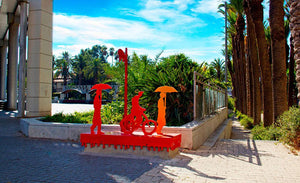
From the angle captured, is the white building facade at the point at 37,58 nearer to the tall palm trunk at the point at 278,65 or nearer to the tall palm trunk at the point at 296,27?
the tall palm trunk at the point at 278,65

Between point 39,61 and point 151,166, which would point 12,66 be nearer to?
point 39,61

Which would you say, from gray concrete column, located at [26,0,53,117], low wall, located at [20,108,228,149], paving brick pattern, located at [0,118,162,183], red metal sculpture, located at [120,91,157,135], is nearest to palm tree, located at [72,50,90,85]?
gray concrete column, located at [26,0,53,117]

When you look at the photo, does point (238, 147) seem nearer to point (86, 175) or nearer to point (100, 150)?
point (100, 150)

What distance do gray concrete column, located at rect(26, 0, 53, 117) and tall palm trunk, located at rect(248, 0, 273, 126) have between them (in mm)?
11400

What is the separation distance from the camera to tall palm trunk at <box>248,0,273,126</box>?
13.4 m

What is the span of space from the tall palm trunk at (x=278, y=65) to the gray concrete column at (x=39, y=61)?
38.7ft

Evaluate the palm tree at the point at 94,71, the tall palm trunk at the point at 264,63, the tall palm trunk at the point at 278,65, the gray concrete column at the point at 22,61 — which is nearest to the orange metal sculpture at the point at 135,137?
the tall palm trunk at the point at 278,65

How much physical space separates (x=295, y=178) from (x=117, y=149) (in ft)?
12.4

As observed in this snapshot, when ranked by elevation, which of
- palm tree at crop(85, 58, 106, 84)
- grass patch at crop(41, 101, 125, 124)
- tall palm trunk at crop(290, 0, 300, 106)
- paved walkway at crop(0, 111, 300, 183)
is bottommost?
paved walkway at crop(0, 111, 300, 183)

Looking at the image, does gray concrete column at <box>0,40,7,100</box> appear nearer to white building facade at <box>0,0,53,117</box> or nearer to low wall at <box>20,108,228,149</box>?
white building facade at <box>0,0,53,117</box>

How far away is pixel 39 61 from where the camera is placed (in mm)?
15266

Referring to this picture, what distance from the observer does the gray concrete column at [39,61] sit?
601 inches

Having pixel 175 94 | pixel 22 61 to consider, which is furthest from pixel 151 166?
pixel 22 61

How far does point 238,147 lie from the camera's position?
308 inches
